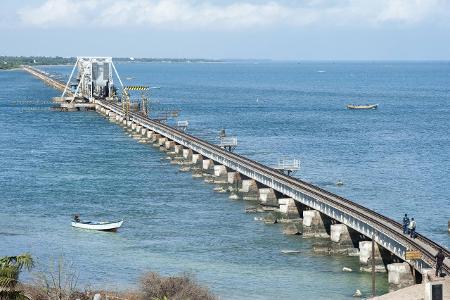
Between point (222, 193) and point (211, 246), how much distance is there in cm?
1991

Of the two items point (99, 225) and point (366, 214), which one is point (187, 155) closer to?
point (99, 225)

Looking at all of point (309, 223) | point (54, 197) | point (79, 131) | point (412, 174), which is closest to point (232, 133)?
point (79, 131)

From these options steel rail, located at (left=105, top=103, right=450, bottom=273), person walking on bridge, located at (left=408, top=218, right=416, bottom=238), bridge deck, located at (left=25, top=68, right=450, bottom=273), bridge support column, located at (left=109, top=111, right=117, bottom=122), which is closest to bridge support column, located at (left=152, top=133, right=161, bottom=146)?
bridge deck, located at (left=25, top=68, right=450, bottom=273)

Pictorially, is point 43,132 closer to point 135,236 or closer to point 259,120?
point 259,120

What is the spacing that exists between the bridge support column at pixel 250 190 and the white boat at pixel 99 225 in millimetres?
15378

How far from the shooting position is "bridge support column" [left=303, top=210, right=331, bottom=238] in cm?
5684

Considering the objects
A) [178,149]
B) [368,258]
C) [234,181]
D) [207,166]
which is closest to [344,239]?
[368,258]

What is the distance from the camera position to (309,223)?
188ft

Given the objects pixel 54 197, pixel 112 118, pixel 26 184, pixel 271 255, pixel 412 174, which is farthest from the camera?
pixel 112 118

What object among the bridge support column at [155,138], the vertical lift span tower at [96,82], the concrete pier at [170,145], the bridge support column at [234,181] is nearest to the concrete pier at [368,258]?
the bridge support column at [234,181]

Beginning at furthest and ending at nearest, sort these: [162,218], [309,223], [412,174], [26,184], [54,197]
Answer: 1. [412,174]
2. [26,184]
3. [54,197]
4. [162,218]
5. [309,223]

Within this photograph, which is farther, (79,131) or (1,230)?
(79,131)

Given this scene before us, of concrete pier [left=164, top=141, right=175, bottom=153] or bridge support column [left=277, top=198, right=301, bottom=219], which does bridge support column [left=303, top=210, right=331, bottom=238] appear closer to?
bridge support column [left=277, top=198, right=301, bottom=219]

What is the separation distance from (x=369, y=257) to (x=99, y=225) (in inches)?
738
